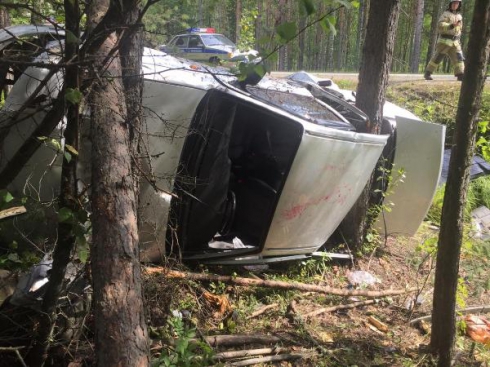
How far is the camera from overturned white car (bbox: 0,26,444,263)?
3.54m

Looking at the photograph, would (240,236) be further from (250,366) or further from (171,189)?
(250,366)

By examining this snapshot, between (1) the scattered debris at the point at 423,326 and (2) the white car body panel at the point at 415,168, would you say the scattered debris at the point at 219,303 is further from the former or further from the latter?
(2) the white car body panel at the point at 415,168

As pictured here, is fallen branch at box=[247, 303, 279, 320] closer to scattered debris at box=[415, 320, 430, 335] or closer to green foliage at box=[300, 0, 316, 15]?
scattered debris at box=[415, 320, 430, 335]

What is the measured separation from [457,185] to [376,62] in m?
2.19

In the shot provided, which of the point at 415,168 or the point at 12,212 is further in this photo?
the point at 415,168

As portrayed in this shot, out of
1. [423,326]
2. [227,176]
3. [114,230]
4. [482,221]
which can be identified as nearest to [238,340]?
[227,176]

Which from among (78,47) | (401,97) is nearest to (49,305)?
(78,47)

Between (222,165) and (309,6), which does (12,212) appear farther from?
(309,6)

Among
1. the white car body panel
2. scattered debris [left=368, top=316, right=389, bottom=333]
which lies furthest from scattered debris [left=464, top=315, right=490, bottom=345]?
the white car body panel

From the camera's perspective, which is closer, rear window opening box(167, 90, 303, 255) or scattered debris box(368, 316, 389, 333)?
rear window opening box(167, 90, 303, 255)

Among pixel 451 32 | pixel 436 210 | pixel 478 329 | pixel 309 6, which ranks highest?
pixel 451 32

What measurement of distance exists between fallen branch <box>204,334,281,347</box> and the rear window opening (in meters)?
0.77

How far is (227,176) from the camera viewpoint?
4.09 metres

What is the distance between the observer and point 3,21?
6582 mm
